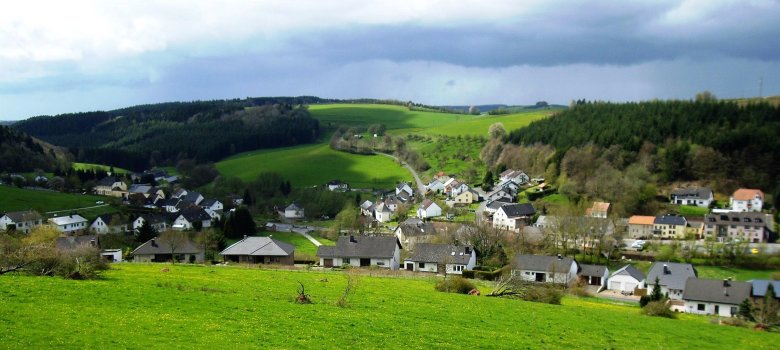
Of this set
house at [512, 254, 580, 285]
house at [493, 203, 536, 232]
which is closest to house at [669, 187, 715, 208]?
house at [493, 203, 536, 232]

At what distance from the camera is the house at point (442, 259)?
55.4 meters

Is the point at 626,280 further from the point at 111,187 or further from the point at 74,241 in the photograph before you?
the point at 111,187

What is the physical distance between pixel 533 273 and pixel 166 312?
40.7 m

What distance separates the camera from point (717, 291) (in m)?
46.3

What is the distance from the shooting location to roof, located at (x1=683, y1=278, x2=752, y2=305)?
149 ft

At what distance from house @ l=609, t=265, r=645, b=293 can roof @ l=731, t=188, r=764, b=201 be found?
120ft

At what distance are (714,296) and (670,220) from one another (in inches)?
1314

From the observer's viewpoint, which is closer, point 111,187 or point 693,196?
point 693,196

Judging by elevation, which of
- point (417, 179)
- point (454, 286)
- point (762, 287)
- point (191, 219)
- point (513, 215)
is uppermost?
point (417, 179)

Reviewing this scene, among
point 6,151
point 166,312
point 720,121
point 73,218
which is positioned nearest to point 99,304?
point 166,312

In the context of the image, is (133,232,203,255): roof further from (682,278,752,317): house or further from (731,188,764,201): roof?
(731,188,764,201): roof

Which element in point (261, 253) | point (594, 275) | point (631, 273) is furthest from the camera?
point (594, 275)

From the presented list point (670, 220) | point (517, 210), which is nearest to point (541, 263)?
point (670, 220)

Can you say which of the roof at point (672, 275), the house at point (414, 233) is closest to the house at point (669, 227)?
the roof at point (672, 275)
